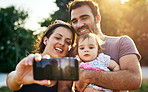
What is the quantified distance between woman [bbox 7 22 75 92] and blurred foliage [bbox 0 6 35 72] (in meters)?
23.2

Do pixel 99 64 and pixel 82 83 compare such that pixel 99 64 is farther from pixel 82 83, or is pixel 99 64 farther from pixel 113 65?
pixel 82 83

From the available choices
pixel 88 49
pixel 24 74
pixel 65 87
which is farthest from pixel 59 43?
pixel 24 74

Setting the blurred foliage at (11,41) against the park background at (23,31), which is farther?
the blurred foliage at (11,41)

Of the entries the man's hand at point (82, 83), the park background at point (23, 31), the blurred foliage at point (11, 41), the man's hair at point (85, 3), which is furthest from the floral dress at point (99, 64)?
the blurred foliage at point (11, 41)

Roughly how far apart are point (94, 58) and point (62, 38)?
55 centimetres

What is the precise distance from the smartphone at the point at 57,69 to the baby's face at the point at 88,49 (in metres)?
0.96

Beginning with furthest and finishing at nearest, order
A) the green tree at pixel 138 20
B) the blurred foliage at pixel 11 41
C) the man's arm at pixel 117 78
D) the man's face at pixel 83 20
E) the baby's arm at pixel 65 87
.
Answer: the blurred foliage at pixel 11 41 < the green tree at pixel 138 20 < the man's face at pixel 83 20 < the baby's arm at pixel 65 87 < the man's arm at pixel 117 78

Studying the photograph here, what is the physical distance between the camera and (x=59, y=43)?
2580 millimetres

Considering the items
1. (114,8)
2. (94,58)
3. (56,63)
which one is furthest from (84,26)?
(114,8)

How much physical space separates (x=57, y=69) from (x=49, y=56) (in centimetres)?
39

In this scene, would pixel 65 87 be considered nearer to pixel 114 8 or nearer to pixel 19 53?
pixel 114 8

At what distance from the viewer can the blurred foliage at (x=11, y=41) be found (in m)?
25.3

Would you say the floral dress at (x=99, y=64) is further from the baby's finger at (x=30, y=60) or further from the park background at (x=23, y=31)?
the park background at (x=23, y=31)

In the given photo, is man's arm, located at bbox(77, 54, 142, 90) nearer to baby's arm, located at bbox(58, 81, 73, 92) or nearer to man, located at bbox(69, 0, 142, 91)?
man, located at bbox(69, 0, 142, 91)
